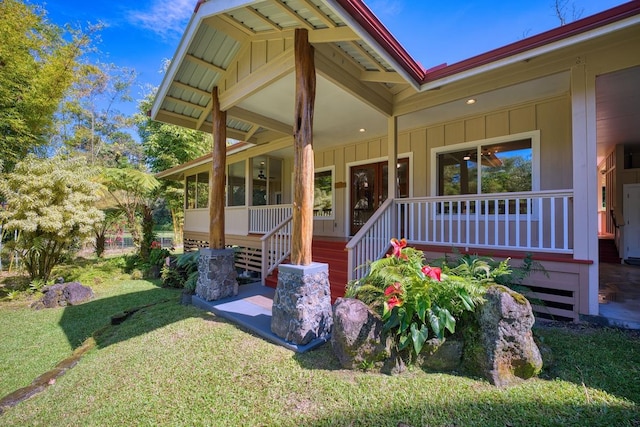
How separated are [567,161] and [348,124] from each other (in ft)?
13.0

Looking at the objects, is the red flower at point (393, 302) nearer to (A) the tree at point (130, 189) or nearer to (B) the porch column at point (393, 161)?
→ (B) the porch column at point (393, 161)

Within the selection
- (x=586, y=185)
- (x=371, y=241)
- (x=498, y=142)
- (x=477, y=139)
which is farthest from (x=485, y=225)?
(x=477, y=139)

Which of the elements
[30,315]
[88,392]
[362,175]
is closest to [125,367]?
[88,392]

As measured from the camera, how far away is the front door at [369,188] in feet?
22.4

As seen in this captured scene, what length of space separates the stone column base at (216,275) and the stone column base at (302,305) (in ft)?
5.82

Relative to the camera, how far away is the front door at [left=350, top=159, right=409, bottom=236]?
6.84 metres

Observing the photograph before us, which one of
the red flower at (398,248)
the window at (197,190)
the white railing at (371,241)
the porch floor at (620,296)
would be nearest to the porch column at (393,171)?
the white railing at (371,241)

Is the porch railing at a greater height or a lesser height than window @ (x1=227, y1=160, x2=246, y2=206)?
lesser

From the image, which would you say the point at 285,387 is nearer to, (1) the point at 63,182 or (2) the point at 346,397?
(2) the point at 346,397

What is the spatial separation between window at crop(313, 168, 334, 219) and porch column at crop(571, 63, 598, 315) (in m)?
5.57

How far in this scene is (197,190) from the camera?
1195cm

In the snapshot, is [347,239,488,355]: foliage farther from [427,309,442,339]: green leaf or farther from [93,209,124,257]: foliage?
[93,209,124,257]: foliage

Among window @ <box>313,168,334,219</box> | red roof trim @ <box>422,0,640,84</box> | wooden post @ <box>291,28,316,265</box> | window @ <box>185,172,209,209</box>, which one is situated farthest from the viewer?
window @ <box>185,172,209,209</box>

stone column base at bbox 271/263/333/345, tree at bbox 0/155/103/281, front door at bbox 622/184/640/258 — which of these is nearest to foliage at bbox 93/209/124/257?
tree at bbox 0/155/103/281
